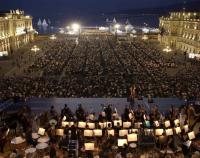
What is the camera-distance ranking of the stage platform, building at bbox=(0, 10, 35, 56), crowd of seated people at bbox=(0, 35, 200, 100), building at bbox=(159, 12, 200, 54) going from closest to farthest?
1. the stage platform
2. crowd of seated people at bbox=(0, 35, 200, 100)
3. building at bbox=(159, 12, 200, 54)
4. building at bbox=(0, 10, 35, 56)

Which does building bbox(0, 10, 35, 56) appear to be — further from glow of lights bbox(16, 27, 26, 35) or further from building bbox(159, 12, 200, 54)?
building bbox(159, 12, 200, 54)

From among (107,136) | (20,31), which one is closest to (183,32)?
(20,31)

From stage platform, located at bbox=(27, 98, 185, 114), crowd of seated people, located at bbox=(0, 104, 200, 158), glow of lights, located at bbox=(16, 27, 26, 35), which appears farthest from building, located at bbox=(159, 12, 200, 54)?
crowd of seated people, located at bbox=(0, 104, 200, 158)

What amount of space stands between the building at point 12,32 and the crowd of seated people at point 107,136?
187 feet

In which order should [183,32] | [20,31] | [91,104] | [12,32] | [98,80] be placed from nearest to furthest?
[91,104] → [98,80] → [183,32] → [12,32] → [20,31]

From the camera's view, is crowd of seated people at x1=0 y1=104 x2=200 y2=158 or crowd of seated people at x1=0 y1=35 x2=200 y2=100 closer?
crowd of seated people at x1=0 y1=104 x2=200 y2=158

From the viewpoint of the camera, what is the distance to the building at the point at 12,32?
296 ft

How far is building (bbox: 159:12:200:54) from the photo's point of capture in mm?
86188

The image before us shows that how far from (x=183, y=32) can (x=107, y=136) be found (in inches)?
3311

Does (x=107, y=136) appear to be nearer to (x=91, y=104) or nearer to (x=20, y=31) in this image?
(x=91, y=104)

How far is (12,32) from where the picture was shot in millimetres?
99812

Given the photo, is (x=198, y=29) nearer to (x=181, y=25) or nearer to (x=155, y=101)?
(x=181, y=25)

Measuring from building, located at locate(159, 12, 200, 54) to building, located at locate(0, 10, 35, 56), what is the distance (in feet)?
139

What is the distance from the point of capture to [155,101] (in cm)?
2850
